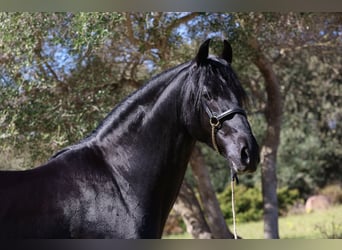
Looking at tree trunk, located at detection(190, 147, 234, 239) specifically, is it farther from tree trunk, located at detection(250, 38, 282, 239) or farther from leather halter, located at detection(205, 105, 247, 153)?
leather halter, located at detection(205, 105, 247, 153)

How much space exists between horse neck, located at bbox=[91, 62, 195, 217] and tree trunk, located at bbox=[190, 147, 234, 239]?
→ 415 centimetres

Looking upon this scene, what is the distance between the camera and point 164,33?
542 cm

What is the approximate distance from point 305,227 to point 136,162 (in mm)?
7722

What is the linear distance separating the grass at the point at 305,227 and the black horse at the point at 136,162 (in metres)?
5.60

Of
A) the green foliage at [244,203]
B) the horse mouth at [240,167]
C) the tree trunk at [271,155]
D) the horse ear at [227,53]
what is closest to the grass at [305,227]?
the green foliage at [244,203]

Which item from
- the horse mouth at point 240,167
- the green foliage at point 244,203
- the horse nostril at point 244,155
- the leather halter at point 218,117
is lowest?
the green foliage at point 244,203

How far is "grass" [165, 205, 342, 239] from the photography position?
26.6 ft

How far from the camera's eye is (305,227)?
372 inches

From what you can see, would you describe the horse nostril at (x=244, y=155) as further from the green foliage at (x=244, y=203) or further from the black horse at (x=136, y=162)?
the green foliage at (x=244, y=203)

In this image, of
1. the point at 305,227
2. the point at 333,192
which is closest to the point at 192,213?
the point at 305,227

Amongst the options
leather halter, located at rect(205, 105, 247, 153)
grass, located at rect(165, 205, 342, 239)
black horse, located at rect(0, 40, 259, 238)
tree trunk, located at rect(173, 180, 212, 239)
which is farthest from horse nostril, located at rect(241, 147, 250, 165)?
grass, located at rect(165, 205, 342, 239)

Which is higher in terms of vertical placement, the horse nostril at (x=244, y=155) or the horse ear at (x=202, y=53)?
the horse ear at (x=202, y=53)

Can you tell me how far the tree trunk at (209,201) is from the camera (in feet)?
21.3

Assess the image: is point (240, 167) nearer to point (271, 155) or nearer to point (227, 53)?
point (227, 53)
